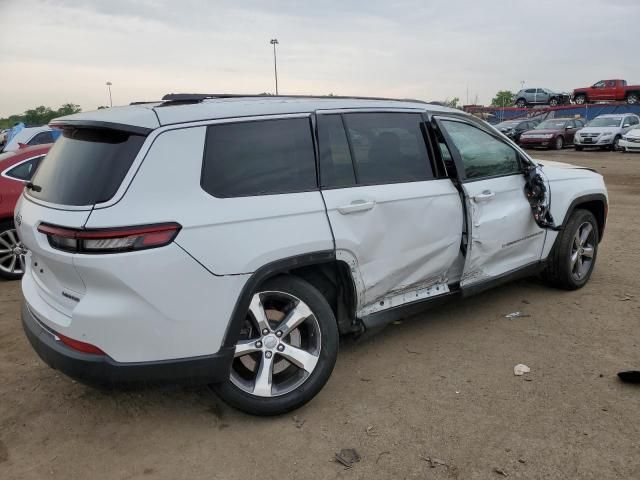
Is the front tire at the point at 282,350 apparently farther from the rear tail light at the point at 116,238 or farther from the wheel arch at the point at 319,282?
the rear tail light at the point at 116,238

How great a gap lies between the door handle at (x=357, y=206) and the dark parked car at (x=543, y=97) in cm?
4519

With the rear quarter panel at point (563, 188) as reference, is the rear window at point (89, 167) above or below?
above

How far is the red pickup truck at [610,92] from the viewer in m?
36.6

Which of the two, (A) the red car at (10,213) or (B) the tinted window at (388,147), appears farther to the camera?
→ (A) the red car at (10,213)

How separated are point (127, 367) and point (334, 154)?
1696 millimetres

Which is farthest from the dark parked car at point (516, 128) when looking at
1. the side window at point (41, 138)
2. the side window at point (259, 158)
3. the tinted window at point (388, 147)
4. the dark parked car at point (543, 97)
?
the side window at point (259, 158)

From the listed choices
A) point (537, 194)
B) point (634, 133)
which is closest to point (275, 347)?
point (537, 194)

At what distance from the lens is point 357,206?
3.32m

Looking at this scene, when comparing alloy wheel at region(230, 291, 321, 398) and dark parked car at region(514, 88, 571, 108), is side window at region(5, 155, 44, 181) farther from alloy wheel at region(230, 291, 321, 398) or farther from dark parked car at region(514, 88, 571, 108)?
dark parked car at region(514, 88, 571, 108)

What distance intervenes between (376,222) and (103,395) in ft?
6.60

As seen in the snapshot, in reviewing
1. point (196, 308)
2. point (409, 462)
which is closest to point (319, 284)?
point (196, 308)

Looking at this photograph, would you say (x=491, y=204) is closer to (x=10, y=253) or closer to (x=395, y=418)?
(x=395, y=418)

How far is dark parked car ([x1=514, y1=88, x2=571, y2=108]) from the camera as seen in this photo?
4378cm

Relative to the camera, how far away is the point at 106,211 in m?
2.58
